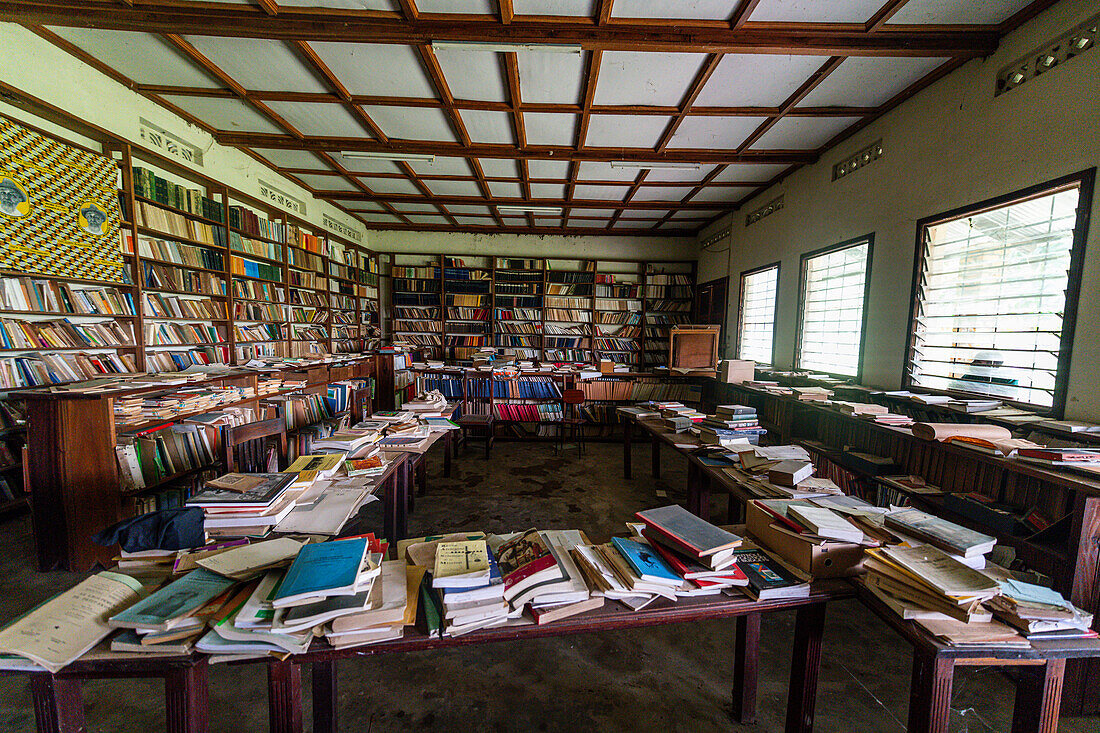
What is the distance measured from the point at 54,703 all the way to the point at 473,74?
376 cm

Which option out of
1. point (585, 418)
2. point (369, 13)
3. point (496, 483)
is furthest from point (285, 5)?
point (585, 418)

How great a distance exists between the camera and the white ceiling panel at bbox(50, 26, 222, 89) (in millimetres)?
2758

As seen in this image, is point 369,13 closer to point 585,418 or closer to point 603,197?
point 603,197

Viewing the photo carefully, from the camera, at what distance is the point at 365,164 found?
4.71 m

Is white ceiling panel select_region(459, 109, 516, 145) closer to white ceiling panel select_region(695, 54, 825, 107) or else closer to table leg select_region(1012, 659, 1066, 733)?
white ceiling panel select_region(695, 54, 825, 107)

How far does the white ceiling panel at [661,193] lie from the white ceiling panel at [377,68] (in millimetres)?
3108

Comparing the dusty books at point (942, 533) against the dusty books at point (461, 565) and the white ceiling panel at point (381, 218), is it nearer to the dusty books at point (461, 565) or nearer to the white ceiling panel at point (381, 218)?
the dusty books at point (461, 565)

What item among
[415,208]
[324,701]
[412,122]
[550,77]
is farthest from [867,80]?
[415,208]

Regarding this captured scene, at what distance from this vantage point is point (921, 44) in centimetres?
245

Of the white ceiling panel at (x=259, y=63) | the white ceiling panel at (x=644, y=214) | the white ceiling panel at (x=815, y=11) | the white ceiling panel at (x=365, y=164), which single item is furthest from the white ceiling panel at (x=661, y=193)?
the white ceiling panel at (x=259, y=63)

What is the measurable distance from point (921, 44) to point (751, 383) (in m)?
2.74

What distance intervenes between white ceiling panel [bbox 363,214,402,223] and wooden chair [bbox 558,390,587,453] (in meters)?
4.52

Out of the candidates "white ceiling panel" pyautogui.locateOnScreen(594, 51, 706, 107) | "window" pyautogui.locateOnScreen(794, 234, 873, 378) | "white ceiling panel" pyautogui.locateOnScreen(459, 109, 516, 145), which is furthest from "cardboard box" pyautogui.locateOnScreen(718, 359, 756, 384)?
"white ceiling panel" pyautogui.locateOnScreen(459, 109, 516, 145)

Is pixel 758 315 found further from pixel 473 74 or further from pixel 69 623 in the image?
pixel 69 623
